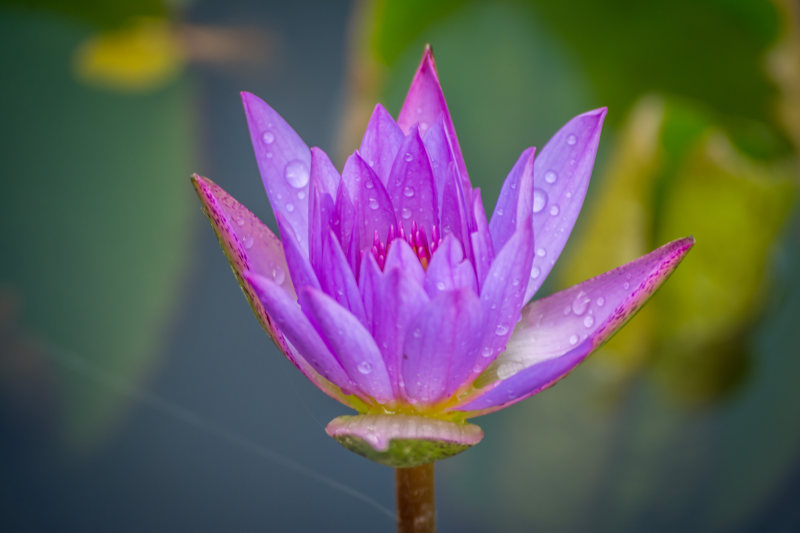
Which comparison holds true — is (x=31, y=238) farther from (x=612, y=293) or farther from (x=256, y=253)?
(x=612, y=293)

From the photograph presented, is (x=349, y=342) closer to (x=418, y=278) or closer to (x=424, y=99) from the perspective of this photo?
(x=418, y=278)

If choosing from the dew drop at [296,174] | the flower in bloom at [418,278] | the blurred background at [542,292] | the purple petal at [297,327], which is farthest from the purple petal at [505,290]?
the blurred background at [542,292]

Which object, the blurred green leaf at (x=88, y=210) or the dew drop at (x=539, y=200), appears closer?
the dew drop at (x=539, y=200)

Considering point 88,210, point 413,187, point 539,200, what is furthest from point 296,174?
point 88,210

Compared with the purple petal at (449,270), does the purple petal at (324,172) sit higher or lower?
higher

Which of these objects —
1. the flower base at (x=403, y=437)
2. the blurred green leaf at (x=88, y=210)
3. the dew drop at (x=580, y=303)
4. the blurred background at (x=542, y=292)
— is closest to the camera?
the flower base at (x=403, y=437)

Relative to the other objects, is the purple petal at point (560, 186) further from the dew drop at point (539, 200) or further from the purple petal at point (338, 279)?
the purple petal at point (338, 279)
